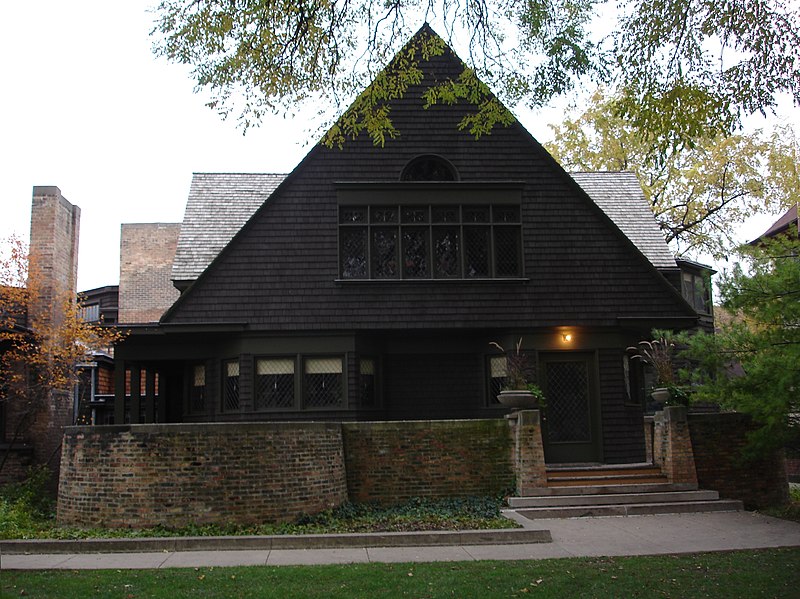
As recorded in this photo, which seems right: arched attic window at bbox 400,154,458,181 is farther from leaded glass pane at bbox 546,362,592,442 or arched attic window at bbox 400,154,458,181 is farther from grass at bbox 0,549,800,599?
grass at bbox 0,549,800,599

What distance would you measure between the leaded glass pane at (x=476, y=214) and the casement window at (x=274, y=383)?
15.8ft

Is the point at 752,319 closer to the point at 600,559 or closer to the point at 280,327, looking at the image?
the point at 600,559

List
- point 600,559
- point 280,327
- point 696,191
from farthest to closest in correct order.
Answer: point 696,191 → point 280,327 → point 600,559

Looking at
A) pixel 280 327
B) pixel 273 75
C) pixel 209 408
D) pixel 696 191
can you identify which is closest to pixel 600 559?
pixel 273 75

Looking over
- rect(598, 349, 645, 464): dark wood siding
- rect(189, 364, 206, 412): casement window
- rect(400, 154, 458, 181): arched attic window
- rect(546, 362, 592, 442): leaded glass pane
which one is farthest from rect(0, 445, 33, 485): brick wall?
rect(598, 349, 645, 464): dark wood siding

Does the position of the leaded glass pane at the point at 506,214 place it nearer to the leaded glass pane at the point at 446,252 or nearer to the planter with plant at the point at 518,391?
the leaded glass pane at the point at 446,252

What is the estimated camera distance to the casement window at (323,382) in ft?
57.3

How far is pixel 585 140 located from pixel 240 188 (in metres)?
18.6

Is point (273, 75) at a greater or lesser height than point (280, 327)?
greater

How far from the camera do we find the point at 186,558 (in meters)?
10.7

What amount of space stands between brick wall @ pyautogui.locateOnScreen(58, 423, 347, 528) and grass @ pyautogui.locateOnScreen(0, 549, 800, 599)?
252 cm

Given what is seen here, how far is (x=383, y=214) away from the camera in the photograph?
1822cm

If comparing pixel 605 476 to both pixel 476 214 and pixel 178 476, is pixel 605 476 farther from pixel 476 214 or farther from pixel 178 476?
pixel 178 476

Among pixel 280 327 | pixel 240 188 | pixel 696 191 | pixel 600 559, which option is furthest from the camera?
pixel 696 191
